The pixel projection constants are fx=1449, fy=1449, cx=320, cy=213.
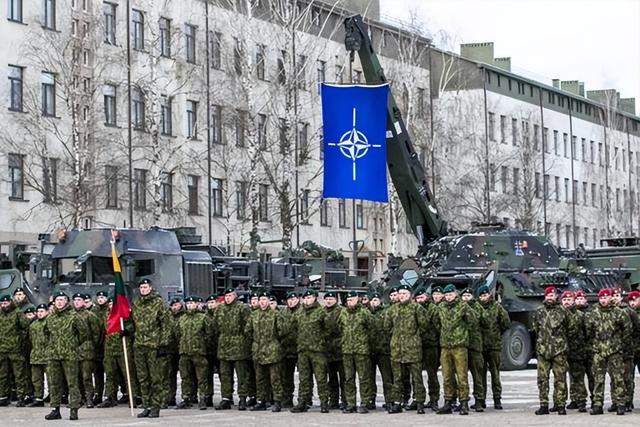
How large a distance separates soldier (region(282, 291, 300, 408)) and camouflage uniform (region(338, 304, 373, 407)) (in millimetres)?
762

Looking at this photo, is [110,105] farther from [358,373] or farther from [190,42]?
[358,373]

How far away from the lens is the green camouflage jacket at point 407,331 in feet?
63.4

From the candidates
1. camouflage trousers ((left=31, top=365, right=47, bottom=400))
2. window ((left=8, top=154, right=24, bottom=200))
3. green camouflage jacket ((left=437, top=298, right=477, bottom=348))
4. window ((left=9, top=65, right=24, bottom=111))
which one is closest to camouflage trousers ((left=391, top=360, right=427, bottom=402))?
green camouflage jacket ((left=437, top=298, right=477, bottom=348))

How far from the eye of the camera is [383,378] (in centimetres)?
1997

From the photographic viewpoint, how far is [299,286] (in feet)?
106

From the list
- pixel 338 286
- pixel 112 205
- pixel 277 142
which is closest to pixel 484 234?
pixel 338 286

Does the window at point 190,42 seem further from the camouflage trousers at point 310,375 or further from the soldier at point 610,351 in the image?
the soldier at point 610,351

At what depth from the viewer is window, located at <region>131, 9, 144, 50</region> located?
4712cm

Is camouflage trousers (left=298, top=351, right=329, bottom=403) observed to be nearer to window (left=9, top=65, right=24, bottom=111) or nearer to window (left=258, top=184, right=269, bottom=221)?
window (left=9, top=65, right=24, bottom=111)

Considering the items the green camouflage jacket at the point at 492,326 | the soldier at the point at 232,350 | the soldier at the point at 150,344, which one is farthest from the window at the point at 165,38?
the green camouflage jacket at the point at 492,326

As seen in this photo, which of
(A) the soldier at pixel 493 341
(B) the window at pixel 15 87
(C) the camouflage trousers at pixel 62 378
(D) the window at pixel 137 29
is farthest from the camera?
(D) the window at pixel 137 29

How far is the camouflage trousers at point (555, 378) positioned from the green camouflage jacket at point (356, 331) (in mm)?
2440

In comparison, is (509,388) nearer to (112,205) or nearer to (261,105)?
(112,205)

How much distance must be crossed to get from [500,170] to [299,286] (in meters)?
40.6
